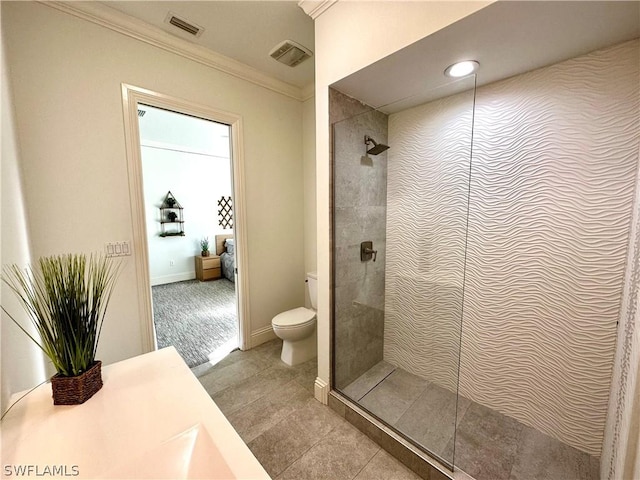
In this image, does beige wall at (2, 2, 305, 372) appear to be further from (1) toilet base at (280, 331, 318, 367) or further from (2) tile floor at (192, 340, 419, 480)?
(1) toilet base at (280, 331, 318, 367)

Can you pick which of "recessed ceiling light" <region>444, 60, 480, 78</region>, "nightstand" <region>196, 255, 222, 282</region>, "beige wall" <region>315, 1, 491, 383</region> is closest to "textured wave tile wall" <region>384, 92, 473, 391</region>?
"recessed ceiling light" <region>444, 60, 480, 78</region>

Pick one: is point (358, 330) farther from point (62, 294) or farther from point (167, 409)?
point (62, 294)

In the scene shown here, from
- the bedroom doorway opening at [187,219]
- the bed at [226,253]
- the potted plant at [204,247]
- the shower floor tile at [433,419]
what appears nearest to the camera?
the shower floor tile at [433,419]

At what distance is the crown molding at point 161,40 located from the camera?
1.57m

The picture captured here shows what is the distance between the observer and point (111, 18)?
1646mm

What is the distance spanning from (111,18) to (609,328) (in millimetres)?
3427

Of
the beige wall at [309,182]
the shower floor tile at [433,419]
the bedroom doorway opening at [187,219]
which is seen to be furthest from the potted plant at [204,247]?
the shower floor tile at [433,419]

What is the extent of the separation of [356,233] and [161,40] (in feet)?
6.52

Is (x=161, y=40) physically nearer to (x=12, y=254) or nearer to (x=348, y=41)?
(x=348, y=41)

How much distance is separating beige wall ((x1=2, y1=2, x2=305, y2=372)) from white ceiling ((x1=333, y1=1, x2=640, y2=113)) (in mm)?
1333

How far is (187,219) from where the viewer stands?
5.20 m

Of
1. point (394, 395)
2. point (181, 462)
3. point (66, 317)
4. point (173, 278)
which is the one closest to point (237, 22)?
point (66, 317)

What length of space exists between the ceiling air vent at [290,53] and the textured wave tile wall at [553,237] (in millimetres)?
1299

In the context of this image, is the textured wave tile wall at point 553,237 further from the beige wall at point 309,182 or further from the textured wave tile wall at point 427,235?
the beige wall at point 309,182
